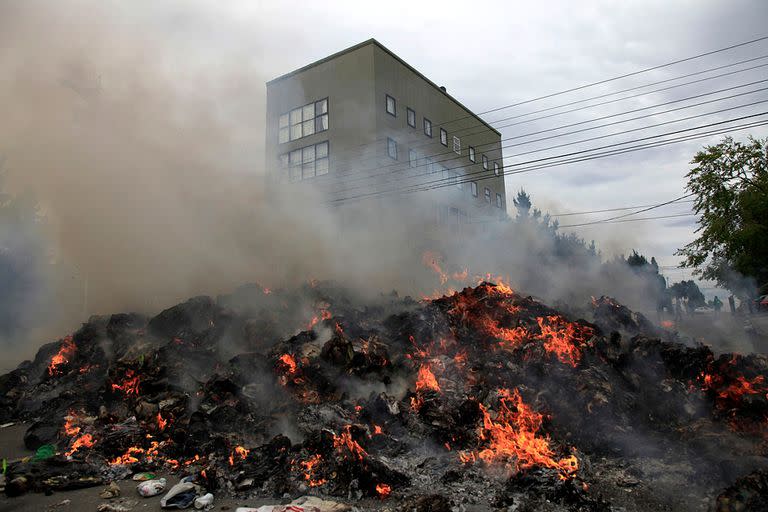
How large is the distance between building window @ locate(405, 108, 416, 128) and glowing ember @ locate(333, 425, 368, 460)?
818 inches

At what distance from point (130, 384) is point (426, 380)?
7.29 m

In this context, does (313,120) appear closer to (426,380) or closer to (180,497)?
(426,380)

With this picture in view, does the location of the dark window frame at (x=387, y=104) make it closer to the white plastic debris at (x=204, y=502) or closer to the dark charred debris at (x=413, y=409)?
the dark charred debris at (x=413, y=409)

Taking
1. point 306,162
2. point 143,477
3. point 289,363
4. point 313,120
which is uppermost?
point 313,120

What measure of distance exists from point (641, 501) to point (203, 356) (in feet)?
33.8

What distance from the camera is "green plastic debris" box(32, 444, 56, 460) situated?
7816 millimetres

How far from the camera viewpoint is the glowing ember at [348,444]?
665 cm

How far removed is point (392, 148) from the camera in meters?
23.3

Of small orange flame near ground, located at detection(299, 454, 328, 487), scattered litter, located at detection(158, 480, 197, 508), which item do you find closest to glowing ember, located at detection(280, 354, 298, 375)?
small orange flame near ground, located at detection(299, 454, 328, 487)

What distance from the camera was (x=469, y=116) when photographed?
32.6 m

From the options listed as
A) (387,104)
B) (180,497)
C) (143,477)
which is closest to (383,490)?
(180,497)

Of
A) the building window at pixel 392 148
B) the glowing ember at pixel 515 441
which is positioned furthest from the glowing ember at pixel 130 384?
the building window at pixel 392 148

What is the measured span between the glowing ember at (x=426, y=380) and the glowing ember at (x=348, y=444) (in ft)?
7.71

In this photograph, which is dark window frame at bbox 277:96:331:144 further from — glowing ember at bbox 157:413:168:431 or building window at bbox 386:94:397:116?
glowing ember at bbox 157:413:168:431
